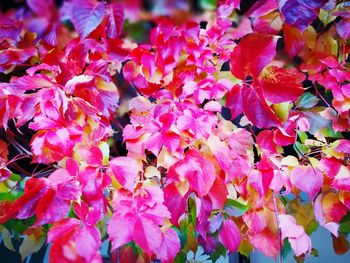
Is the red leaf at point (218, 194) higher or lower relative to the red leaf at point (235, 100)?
lower

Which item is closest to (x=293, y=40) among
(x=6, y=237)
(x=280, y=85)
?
(x=280, y=85)

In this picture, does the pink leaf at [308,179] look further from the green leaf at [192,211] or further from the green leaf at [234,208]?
the green leaf at [192,211]

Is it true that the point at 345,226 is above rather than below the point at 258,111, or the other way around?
below

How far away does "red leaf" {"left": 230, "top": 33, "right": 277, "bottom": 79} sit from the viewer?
853mm

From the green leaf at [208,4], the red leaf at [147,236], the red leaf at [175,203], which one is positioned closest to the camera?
the red leaf at [147,236]

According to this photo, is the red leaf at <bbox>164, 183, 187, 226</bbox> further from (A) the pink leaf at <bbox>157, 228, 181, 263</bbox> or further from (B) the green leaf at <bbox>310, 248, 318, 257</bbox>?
(B) the green leaf at <bbox>310, 248, 318, 257</bbox>

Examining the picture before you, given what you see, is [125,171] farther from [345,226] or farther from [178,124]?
[345,226]

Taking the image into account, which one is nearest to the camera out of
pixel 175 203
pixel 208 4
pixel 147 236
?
pixel 147 236

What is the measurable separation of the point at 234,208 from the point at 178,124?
23cm

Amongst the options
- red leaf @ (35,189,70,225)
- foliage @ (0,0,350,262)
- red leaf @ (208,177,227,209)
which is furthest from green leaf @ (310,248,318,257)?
red leaf @ (35,189,70,225)

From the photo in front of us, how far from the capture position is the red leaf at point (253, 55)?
2.80 ft

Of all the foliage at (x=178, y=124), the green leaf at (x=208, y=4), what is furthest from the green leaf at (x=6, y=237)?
the green leaf at (x=208, y=4)

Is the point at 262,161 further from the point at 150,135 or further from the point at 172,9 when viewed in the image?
the point at 172,9

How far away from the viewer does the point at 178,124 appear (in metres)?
0.80
